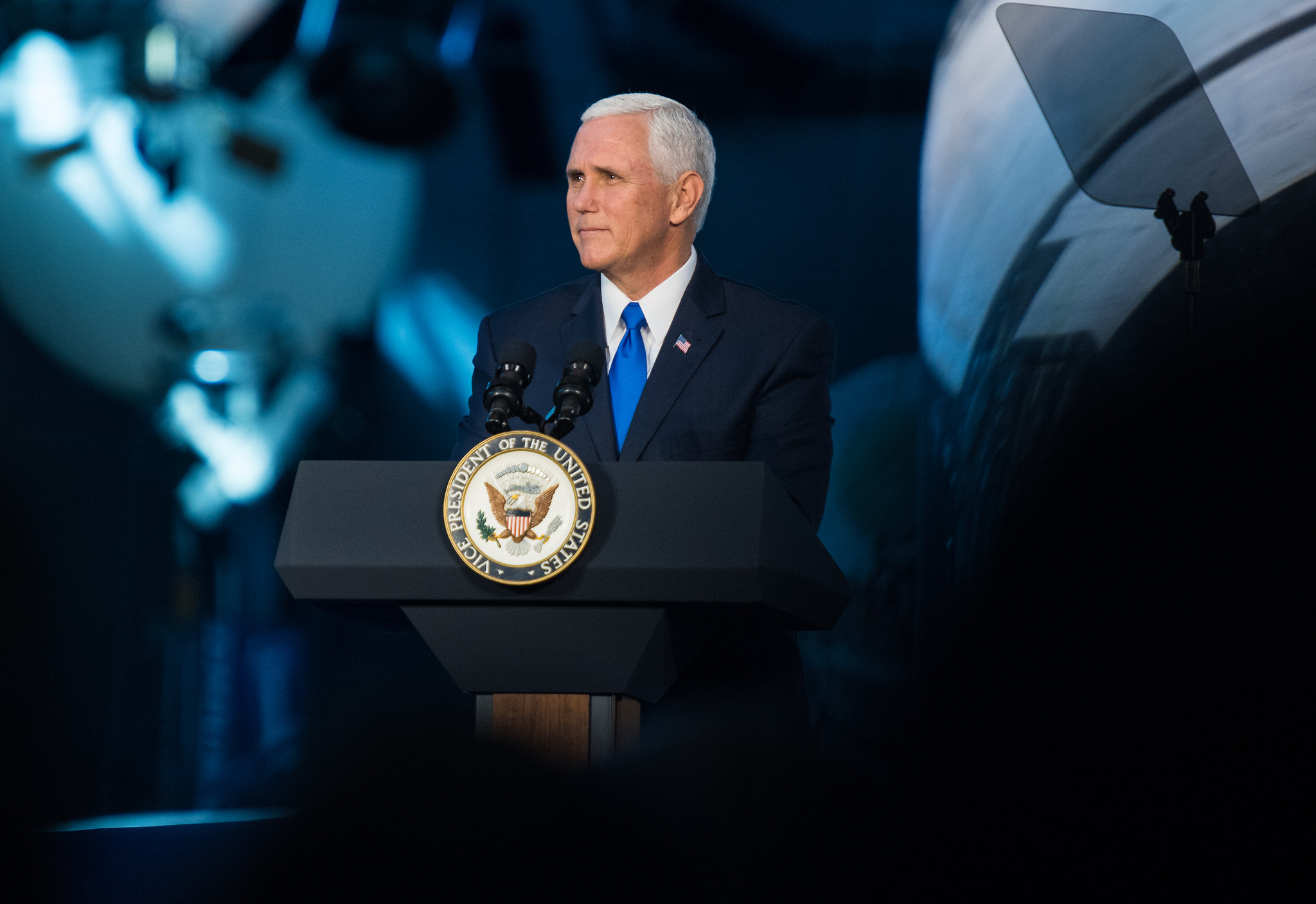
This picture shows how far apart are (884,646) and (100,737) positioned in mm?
2349

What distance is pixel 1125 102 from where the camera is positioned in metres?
2.80

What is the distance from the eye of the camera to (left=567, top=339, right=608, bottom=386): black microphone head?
154 cm

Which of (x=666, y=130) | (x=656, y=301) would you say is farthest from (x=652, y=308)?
(x=666, y=130)

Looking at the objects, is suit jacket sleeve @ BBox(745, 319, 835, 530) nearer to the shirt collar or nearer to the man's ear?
the shirt collar

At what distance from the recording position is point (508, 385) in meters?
1.49

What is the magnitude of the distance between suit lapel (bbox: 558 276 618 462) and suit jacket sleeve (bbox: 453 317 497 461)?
0.15m

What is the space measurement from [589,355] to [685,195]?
659mm

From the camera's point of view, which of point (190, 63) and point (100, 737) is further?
point (190, 63)

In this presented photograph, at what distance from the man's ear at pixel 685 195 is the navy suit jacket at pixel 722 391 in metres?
0.08

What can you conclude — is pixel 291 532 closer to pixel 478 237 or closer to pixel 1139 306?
pixel 1139 306

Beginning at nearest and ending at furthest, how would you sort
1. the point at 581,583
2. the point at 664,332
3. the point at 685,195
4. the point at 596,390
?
1. the point at 581,583
2. the point at 596,390
3. the point at 664,332
4. the point at 685,195

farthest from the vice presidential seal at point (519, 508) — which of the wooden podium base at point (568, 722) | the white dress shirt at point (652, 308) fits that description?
the white dress shirt at point (652, 308)

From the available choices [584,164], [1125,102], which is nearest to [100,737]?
[584,164]

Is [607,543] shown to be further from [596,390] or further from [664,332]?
[664,332]
